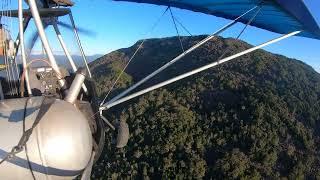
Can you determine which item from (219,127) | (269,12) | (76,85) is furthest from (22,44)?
(219,127)

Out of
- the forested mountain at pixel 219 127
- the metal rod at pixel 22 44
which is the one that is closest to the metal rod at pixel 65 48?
the metal rod at pixel 22 44

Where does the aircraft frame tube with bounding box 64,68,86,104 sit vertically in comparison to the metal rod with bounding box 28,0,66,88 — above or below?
below

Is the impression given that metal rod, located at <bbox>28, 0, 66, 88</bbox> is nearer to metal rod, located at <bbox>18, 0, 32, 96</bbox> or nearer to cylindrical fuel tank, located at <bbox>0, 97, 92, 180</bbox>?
metal rod, located at <bbox>18, 0, 32, 96</bbox>

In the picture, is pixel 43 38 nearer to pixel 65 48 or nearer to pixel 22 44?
pixel 22 44

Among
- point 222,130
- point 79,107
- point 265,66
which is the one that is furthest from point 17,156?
point 265,66

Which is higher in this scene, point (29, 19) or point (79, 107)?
point (29, 19)

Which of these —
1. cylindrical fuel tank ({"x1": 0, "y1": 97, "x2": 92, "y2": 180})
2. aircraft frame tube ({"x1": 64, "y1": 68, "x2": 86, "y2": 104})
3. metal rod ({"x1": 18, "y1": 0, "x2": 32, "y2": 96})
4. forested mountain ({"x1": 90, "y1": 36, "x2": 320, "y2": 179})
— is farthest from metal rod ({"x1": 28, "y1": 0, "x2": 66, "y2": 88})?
forested mountain ({"x1": 90, "y1": 36, "x2": 320, "y2": 179})

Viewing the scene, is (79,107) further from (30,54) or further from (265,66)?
(265,66)
